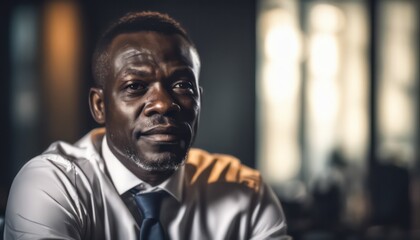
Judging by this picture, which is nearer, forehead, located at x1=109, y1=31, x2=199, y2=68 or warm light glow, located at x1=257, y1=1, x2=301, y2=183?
forehead, located at x1=109, y1=31, x2=199, y2=68

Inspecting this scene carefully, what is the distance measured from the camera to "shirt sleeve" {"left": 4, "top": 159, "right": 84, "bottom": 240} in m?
1.01

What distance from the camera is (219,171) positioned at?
4.30 ft

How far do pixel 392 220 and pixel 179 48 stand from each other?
9.35 feet

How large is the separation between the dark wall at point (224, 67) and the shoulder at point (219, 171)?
346cm

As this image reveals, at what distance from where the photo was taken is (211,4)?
16.7 ft

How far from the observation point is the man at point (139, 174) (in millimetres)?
1062

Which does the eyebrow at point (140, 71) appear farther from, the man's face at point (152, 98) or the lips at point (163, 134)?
the lips at point (163, 134)

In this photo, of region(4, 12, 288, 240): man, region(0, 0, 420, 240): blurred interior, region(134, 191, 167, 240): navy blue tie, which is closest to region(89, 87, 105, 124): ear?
region(4, 12, 288, 240): man

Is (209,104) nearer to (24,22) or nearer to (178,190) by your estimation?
(24,22)

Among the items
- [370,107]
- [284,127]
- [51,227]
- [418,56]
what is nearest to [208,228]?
[51,227]

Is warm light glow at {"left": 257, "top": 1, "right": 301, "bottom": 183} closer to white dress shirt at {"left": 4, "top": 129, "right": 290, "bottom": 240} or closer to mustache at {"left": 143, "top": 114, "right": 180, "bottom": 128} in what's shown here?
white dress shirt at {"left": 4, "top": 129, "right": 290, "bottom": 240}

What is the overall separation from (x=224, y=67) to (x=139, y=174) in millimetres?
3917

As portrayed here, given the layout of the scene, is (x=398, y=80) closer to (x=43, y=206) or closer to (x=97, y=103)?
(x=97, y=103)

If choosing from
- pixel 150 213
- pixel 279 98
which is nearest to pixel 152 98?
pixel 150 213
